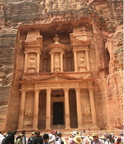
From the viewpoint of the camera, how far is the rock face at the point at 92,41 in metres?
15.1

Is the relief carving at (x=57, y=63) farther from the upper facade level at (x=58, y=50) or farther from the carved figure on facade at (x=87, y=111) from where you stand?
the carved figure on facade at (x=87, y=111)

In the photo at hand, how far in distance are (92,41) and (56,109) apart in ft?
33.1

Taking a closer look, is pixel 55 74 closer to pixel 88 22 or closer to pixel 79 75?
pixel 79 75

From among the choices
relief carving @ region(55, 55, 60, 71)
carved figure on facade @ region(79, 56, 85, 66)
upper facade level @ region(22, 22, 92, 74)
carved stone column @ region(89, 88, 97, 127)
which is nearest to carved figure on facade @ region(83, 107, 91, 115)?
carved stone column @ region(89, 88, 97, 127)

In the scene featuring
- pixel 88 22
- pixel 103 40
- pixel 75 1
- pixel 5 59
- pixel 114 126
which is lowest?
pixel 114 126

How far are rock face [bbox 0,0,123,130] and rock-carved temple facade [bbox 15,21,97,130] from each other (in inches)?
39.6

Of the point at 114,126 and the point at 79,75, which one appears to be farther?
the point at 79,75

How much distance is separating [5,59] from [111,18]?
15.3 m

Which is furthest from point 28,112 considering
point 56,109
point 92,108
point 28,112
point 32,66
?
point 92,108

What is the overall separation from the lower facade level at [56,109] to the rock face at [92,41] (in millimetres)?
985

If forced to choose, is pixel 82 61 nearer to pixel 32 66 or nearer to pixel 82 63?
pixel 82 63

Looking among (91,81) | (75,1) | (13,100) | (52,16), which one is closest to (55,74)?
(91,81)

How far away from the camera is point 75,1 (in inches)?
971

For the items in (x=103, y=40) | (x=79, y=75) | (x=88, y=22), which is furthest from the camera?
(x=88, y=22)
